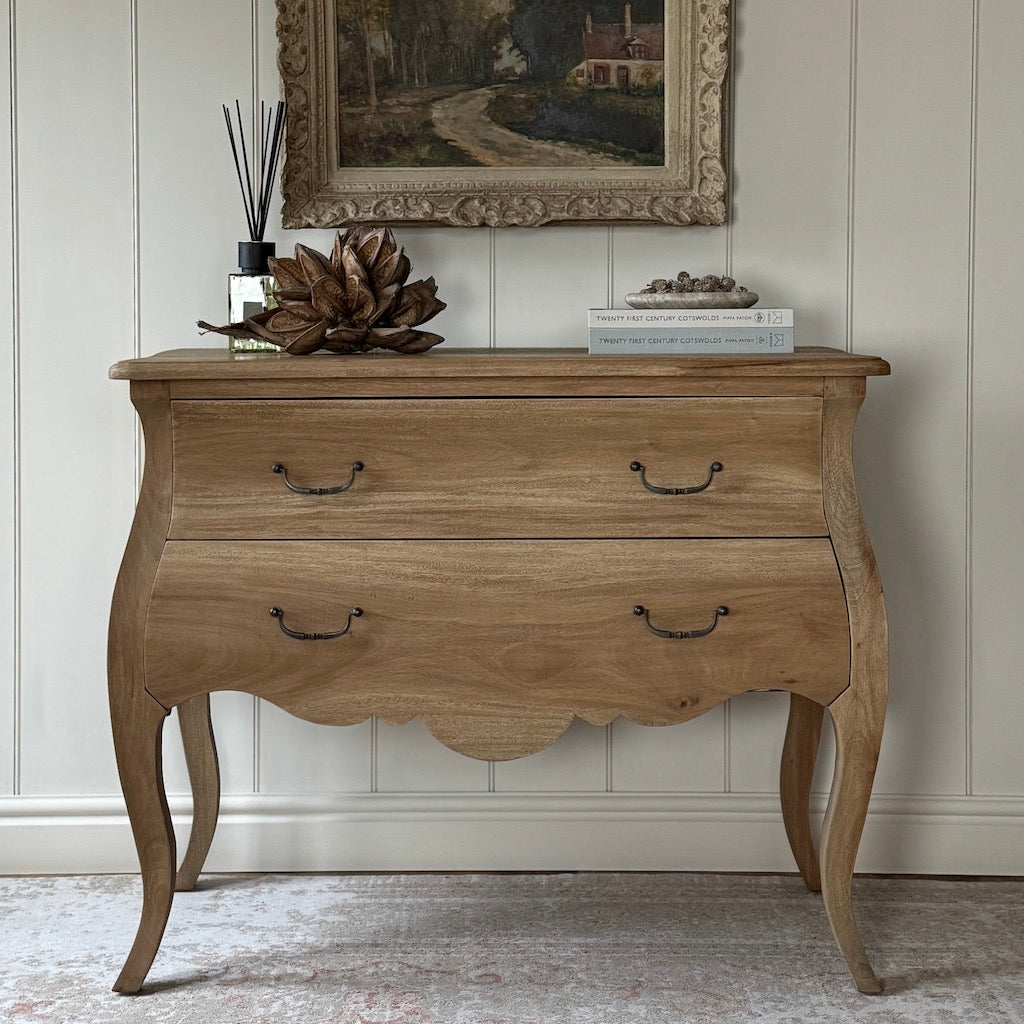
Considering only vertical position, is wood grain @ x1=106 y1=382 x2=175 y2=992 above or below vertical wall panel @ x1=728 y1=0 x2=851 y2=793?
below

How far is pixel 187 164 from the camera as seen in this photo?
77.4 inches

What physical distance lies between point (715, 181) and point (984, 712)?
3.49ft

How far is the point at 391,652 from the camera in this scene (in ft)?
5.07

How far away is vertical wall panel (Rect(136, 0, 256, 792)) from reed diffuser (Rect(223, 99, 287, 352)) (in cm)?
4

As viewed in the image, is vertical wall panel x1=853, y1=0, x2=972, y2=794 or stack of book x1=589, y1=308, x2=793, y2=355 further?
vertical wall panel x1=853, y1=0, x2=972, y2=794

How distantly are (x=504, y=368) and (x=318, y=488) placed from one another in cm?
30

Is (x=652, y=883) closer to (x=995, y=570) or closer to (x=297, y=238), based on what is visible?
(x=995, y=570)

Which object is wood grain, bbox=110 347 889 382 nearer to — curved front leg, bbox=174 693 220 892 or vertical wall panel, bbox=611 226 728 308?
vertical wall panel, bbox=611 226 728 308

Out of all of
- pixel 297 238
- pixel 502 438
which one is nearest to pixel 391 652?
pixel 502 438

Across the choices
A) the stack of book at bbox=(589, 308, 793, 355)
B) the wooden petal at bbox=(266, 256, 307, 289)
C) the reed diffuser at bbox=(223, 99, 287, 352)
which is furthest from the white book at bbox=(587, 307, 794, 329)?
the reed diffuser at bbox=(223, 99, 287, 352)

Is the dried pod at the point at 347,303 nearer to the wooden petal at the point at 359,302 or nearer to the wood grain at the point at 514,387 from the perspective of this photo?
the wooden petal at the point at 359,302

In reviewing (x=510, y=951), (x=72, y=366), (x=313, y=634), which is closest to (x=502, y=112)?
(x=72, y=366)

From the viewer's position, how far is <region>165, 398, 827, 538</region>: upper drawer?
5.01 ft

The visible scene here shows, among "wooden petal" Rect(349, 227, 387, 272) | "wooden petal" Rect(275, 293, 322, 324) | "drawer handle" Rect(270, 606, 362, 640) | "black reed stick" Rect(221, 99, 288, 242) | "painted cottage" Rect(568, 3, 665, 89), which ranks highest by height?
"painted cottage" Rect(568, 3, 665, 89)
